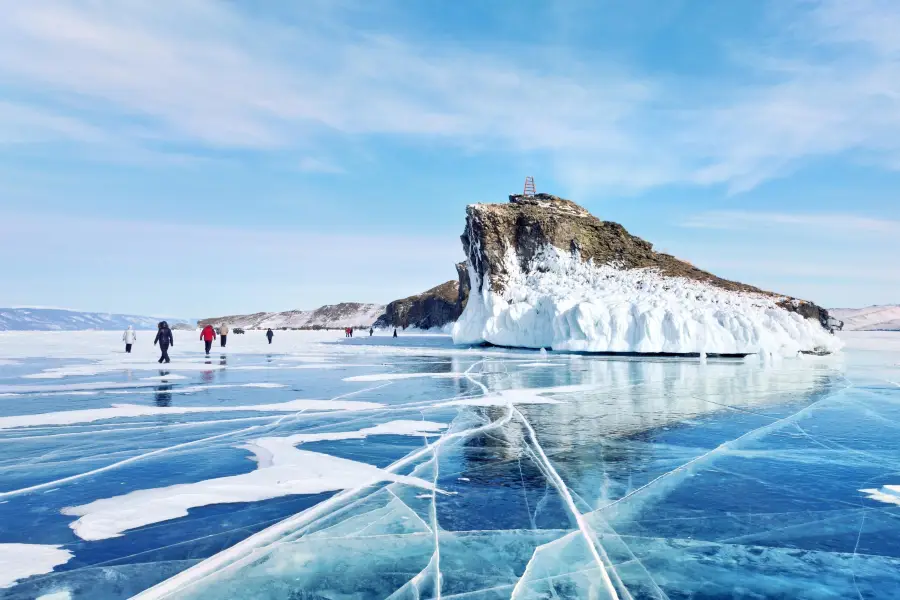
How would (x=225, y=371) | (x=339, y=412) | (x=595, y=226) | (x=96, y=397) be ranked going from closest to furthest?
1. (x=339, y=412)
2. (x=96, y=397)
3. (x=225, y=371)
4. (x=595, y=226)

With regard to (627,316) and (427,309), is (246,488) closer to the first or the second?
(627,316)

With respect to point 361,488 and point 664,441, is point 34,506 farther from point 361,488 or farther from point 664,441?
point 664,441

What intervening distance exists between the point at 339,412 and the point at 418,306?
7860cm

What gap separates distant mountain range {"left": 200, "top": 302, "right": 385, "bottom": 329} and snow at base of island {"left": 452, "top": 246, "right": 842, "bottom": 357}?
88.4 metres

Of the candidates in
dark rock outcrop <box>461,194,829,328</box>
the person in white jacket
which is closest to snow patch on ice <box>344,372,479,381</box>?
the person in white jacket

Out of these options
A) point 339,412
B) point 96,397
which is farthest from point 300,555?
point 96,397

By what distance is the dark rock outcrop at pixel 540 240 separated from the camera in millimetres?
39688

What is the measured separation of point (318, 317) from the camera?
13375 centimetres

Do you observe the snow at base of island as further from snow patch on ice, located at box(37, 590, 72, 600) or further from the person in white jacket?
snow patch on ice, located at box(37, 590, 72, 600)

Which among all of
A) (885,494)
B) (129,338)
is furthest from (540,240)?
(885,494)

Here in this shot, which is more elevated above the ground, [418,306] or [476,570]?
[418,306]

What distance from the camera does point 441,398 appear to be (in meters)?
11.5

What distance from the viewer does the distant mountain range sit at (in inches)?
5034

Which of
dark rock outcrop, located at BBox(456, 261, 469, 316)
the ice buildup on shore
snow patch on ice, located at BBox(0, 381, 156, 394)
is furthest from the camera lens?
dark rock outcrop, located at BBox(456, 261, 469, 316)
